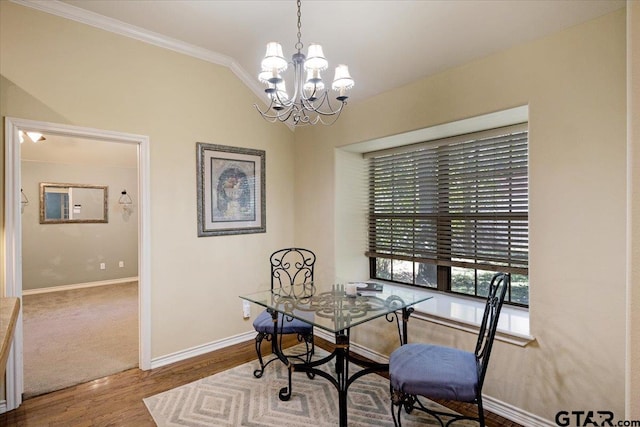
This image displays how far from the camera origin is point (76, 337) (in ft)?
11.8

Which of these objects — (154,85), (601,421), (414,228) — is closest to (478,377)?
(601,421)

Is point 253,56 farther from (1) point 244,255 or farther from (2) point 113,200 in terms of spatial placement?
(2) point 113,200

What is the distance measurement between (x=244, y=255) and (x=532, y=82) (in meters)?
2.90

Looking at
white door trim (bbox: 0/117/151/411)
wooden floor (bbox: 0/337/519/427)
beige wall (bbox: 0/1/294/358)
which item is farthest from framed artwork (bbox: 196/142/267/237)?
wooden floor (bbox: 0/337/519/427)

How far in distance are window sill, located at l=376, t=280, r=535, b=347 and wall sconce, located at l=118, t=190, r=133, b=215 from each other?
608cm

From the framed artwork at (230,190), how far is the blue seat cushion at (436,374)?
6.87ft

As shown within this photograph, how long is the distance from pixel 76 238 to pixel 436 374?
6.51 m

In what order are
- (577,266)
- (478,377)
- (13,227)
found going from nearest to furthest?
(478,377)
(577,266)
(13,227)

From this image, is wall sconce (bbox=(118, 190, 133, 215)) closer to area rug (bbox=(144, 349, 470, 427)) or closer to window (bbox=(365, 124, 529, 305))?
area rug (bbox=(144, 349, 470, 427))

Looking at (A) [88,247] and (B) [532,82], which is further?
(A) [88,247]

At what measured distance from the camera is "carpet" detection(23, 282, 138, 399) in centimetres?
276

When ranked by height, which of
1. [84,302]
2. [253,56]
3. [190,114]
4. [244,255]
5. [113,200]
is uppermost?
[253,56]

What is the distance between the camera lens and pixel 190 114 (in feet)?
10.1

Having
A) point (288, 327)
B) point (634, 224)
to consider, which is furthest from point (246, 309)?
point (634, 224)
